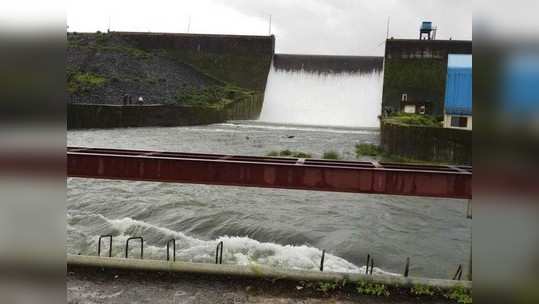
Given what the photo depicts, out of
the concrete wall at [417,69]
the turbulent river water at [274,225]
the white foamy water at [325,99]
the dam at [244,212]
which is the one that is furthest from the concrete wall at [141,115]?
the concrete wall at [417,69]

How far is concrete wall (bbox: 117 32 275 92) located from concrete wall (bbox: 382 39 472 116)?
38.5 feet

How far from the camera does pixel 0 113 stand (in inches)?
22.1

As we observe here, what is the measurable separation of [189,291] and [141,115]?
24435 millimetres

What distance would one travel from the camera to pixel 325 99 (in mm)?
39781

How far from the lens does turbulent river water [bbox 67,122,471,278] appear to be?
24.3 ft

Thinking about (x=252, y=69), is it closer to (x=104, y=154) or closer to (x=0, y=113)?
(x=104, y=154)

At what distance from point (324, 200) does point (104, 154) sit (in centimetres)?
860

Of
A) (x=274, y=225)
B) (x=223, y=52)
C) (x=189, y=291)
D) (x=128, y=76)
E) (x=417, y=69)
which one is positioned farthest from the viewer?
(x=223, y=52)

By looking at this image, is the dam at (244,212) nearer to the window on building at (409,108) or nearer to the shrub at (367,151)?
the shrub at (367,151)

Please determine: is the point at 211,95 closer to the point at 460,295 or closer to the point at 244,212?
the point at 244,212

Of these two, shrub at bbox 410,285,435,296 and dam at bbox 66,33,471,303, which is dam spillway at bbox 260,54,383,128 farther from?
shrub at bbox 410,285,435,296

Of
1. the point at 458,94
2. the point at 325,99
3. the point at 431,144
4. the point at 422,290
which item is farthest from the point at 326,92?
the point at 422,290

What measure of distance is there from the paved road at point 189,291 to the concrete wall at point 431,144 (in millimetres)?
12856

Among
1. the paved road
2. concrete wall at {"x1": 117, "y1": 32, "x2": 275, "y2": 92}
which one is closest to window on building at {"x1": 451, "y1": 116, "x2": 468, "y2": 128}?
the paved road
